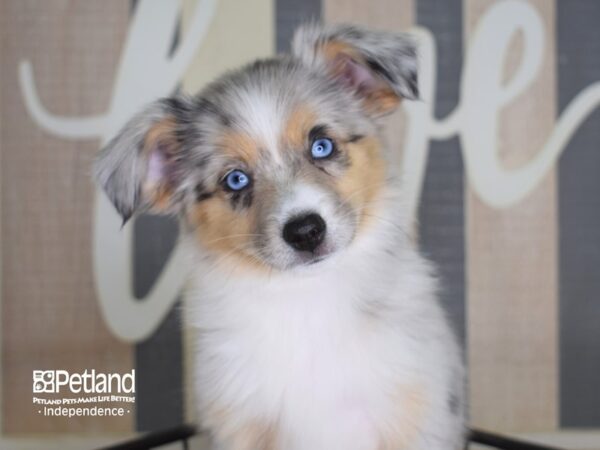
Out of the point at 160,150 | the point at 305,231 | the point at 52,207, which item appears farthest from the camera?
the point at 52,207

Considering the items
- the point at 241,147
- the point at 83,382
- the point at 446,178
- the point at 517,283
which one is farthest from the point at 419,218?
the point at 83,382

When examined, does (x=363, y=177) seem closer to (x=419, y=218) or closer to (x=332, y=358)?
(x=332, y=358)

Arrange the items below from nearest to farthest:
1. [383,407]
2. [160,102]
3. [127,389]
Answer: [383,407] → [160,102] → [127,389]

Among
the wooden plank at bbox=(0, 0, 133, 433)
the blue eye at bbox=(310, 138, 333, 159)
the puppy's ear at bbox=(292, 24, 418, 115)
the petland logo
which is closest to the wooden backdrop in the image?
the wooden plank at bbox=(0, 0, 133, 433)

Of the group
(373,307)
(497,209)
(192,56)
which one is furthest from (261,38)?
(373,307)

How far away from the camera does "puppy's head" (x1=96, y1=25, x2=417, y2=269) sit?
62.1 inches

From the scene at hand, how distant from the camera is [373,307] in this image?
5.49 ft

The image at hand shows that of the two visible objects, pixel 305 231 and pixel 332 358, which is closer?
pixel 305 231

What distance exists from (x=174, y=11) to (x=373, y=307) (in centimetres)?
124

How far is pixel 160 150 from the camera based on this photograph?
1770 mm

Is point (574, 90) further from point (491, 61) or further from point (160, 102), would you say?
point (160, 102)

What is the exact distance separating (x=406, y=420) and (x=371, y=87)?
754 millimetres

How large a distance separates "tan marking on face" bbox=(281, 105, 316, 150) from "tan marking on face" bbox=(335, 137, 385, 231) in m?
0.11

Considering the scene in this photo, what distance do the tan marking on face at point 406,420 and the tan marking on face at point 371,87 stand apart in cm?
65
